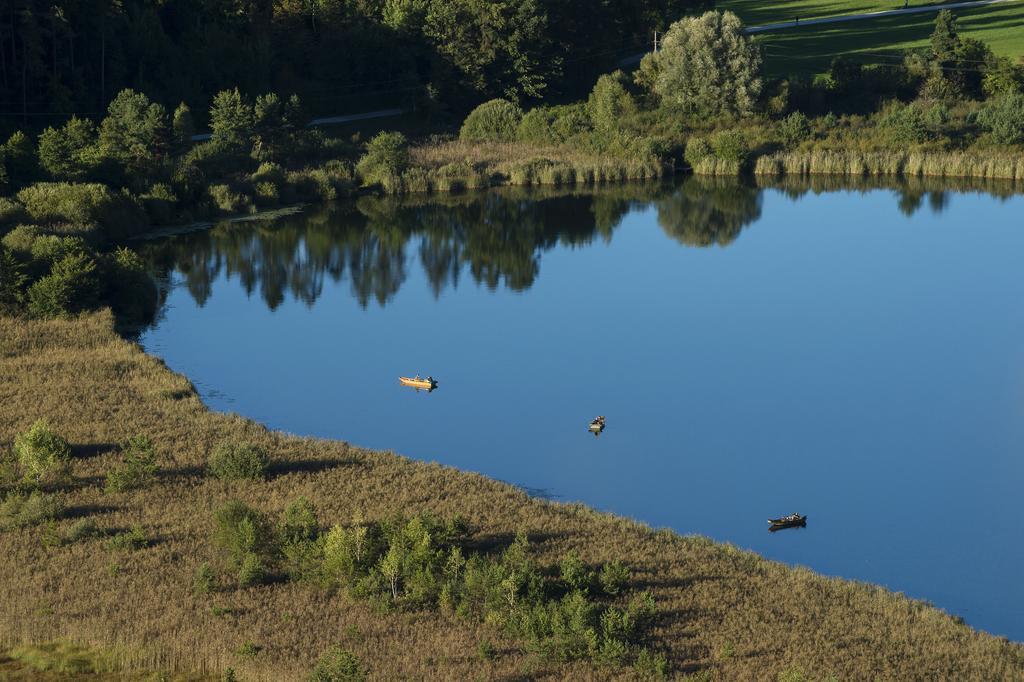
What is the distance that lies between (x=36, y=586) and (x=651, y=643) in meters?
10.4

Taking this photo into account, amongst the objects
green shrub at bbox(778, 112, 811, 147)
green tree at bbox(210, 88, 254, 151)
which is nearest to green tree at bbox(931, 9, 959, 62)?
green shrub at bbox(778, 112, 811, 147)

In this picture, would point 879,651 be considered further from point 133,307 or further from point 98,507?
point 133,307

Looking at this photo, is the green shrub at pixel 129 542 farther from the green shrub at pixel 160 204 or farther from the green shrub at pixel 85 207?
the green shrub at pixel 160 204

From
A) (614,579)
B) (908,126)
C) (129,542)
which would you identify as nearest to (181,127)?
(908,126)

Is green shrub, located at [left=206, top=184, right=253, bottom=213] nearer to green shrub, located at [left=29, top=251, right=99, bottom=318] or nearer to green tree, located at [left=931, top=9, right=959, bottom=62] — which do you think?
green shrub, located at [left=29, top=251, right=99, bottom=318]

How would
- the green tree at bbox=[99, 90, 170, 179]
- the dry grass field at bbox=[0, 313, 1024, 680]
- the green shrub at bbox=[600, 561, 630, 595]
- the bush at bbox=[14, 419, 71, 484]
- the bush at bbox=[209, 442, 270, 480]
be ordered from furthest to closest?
the green tree at bbox=[99, 90, 170, 179], the bush at bbox=[209, 442, 270, 480], the bush at bbox=[14, 419, 71, 484], the green shrub at bbox=[600, 561, 630, 595], the dry grass field at bbox=[0, 313, 1024, 680]

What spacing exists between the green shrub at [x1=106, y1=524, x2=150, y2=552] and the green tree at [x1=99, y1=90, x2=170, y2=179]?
40665mm

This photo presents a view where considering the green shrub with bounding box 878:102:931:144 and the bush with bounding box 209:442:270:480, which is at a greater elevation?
the green shrub with bounding box 878:102:931:144

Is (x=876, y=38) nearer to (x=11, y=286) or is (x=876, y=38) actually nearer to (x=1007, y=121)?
(x=1007, y=121)

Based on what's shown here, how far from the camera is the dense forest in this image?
73.0m

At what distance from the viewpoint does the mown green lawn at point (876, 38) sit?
95.1 meters

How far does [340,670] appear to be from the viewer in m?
19.2

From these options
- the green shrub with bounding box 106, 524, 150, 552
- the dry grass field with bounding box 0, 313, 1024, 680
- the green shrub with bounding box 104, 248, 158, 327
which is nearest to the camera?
the dry grass field with bounding box 0, 313, 1024, 680

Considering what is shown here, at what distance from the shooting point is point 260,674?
1995cm
